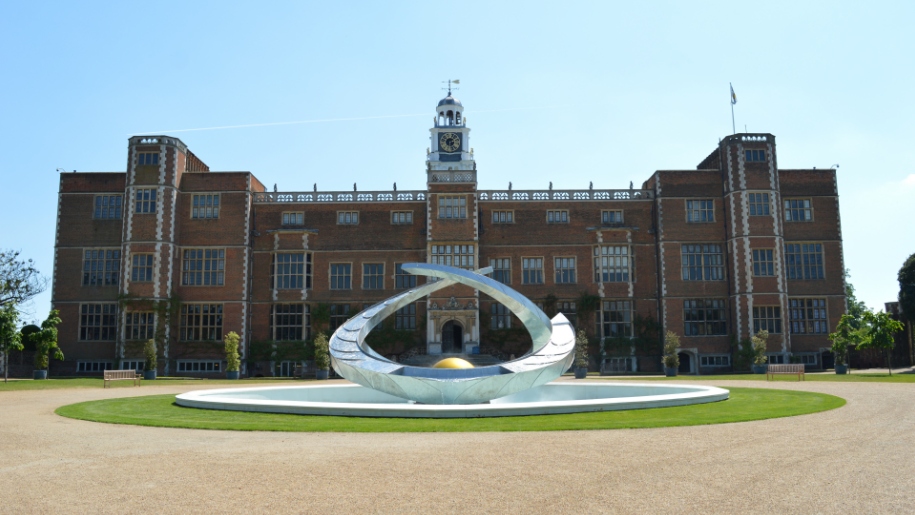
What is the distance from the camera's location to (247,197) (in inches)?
1674

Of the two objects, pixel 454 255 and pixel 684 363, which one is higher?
pixel 454 255

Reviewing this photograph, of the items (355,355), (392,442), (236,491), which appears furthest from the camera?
(355,355)

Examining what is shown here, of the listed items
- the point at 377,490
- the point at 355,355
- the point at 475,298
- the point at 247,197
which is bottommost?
the point at 377,490

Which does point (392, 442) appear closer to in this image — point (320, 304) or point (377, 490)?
point (377, 490)

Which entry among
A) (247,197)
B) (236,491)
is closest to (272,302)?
(247,197)

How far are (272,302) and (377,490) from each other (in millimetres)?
36075

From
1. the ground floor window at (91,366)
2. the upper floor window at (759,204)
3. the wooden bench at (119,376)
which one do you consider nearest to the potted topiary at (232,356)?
the wooden bench at (119,376)

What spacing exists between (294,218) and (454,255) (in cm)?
1002

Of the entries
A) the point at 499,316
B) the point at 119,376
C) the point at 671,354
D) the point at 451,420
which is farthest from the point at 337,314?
the point at 451,420

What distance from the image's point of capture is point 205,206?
140 feet

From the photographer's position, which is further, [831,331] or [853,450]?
[831,331]

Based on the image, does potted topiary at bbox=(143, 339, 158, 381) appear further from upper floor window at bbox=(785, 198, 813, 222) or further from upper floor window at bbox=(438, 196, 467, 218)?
upper floor window at bbox=(785, 198, 813, 222)

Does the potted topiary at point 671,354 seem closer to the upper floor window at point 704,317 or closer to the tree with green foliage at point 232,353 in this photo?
the upper floor window at point 704,317

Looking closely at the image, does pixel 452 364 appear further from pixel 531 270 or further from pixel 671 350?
pixel 531 270
